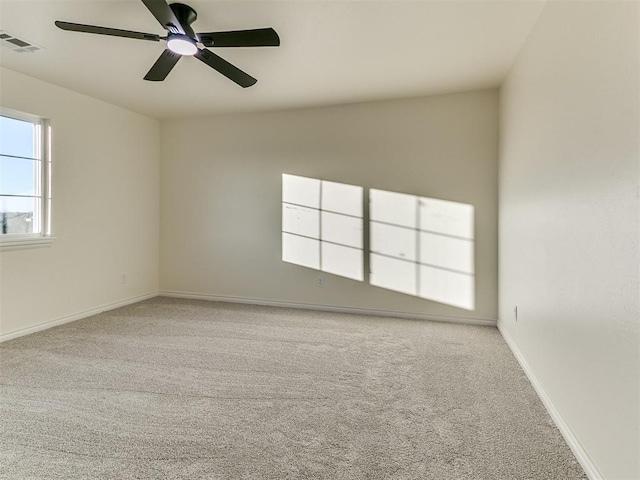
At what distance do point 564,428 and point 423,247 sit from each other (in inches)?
94.3

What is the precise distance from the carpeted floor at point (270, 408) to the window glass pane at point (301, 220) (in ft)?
4.69

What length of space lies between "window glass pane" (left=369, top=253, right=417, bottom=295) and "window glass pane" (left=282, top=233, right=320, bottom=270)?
2.44 ft

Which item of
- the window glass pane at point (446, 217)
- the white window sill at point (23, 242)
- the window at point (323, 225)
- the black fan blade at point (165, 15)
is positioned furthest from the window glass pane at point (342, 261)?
the white window sill at point (23, 242)

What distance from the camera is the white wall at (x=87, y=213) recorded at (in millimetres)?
3377

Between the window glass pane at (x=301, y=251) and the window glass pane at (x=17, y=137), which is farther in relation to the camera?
the window glass pane at (x=301, y=251)

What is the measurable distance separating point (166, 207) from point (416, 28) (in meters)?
4.14

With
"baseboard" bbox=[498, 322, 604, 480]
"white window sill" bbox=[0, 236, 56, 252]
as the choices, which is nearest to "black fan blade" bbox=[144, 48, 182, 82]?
"white window sill" bbox=[0, 236, 56, 252]

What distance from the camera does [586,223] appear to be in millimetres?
1633

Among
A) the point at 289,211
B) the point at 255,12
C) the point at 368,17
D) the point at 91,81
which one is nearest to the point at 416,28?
the point at 368,17

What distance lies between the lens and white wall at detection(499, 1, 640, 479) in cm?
129

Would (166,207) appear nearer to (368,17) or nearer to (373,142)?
(373,142)

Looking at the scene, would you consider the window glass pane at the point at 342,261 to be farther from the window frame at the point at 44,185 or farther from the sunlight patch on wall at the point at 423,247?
the window frame at the point at 44,185

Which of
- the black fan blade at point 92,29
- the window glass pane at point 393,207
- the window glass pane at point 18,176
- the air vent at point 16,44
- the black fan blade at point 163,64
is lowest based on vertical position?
the window glass pane at point 393,207

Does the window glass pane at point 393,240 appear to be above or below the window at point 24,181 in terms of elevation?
below
